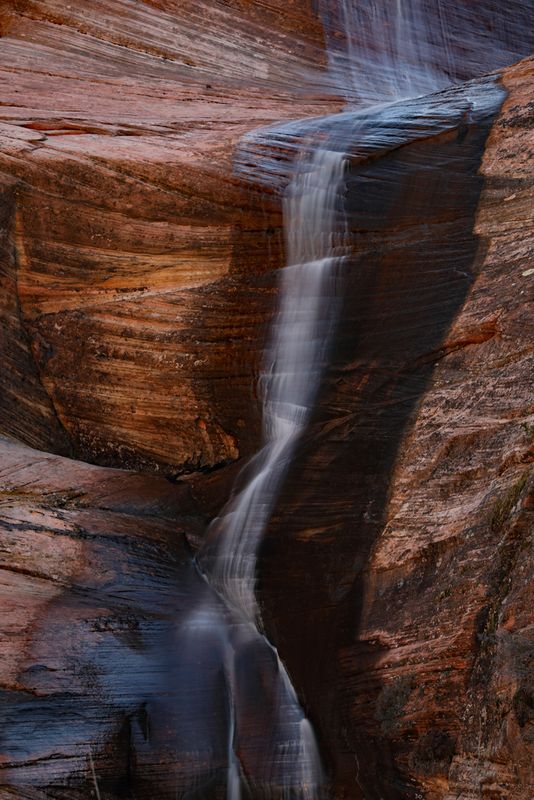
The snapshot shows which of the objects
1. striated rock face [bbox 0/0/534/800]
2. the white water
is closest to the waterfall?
the white water

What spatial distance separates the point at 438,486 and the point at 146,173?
12.9 ft

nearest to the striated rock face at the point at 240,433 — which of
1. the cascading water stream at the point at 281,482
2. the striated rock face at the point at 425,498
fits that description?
the striated rock face at the point at 425,498

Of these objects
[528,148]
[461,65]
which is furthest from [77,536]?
[461,65]

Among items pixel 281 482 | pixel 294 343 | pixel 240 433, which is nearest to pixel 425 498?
pixel 281 482

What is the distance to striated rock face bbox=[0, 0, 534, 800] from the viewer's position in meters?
5.30

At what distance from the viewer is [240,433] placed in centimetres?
816

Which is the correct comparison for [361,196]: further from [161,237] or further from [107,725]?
[107,725]

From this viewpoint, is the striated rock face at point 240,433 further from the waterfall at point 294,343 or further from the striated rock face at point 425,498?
the waterfall at point 294,343

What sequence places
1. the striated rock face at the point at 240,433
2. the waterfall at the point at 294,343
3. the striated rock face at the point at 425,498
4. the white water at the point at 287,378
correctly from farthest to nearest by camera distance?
the waterfall at the point at 294,343 → the white water at the point at 287,378 → the striated rock face at the point at 240,433 → the striated rock face at the point at 425,498

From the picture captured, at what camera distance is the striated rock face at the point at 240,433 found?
5.30 metres

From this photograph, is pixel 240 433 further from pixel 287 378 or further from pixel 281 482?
pixel 281 482

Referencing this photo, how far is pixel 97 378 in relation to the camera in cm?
862

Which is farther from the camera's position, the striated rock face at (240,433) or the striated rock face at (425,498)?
the striated rock face at (240,433)

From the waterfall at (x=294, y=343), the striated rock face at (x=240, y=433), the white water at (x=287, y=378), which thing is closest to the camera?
the striated rock face at (x=240, y=433)
